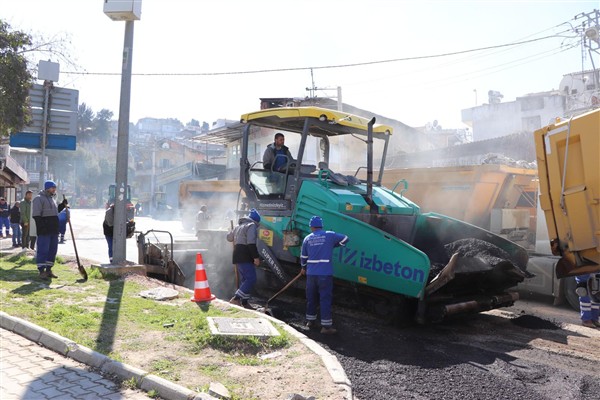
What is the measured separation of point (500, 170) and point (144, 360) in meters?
8.90

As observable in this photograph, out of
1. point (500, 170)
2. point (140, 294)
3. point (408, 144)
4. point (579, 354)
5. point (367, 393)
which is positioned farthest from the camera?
point (408, 144)

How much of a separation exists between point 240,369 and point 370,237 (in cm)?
251

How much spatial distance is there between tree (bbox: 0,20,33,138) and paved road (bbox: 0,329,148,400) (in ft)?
21.6

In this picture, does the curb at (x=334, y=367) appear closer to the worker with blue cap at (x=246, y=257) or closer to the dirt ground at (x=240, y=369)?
the dirt ground at (x=240, y=369)

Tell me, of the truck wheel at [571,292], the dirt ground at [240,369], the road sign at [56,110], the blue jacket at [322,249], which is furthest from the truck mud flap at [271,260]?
the road sign at [56,110]

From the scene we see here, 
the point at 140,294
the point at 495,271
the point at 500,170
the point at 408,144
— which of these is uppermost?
the point at 408,144

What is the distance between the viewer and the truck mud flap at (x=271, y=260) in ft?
23.1

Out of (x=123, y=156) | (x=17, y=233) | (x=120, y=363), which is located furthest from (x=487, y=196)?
(x=17, y=233)

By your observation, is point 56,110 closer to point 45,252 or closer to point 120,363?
point 45,252

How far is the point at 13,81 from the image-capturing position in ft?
31.6

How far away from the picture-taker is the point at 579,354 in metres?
5.19

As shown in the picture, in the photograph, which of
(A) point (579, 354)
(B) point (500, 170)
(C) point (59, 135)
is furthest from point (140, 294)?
(B) point (500, 170)

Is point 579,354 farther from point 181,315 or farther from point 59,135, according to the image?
point 59,135

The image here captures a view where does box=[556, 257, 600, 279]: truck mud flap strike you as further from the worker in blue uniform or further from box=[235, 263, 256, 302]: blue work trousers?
box=[235, 263, 256, 302]: blue work trousers
